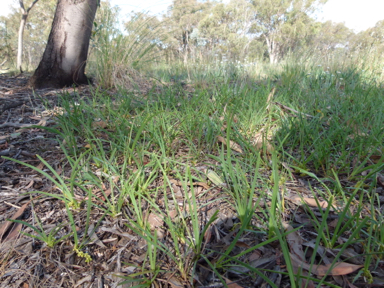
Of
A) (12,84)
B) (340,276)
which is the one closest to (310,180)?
(340,276)

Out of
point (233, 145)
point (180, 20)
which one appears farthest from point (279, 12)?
point (233, 145)

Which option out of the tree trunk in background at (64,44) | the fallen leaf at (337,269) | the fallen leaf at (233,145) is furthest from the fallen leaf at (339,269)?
the tree trunk in background at (64,44)

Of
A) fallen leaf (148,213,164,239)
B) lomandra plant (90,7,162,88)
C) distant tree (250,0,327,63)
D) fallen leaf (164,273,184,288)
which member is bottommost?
fallen leaf (164,273,184,288)

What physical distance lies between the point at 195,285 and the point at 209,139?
37.2 inches

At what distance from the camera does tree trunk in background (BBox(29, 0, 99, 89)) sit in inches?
115

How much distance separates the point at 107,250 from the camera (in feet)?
3.01

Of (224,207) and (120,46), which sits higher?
(120,46)

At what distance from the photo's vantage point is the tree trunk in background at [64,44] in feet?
9.57

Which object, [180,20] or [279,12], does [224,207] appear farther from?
[279,12]

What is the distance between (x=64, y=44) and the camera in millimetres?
2949

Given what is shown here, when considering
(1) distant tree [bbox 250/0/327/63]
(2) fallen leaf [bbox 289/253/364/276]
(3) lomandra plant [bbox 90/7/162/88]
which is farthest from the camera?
(1) distant tree [bbox 250/0/327/63]

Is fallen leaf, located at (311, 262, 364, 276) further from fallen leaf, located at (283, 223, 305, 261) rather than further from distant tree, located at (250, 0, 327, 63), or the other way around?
distant tree, located at (250, 0, 327, 63)

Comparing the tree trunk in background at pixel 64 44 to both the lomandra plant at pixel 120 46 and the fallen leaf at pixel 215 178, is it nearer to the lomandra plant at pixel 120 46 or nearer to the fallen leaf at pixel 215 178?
the lomandra plant at pixel 120 46

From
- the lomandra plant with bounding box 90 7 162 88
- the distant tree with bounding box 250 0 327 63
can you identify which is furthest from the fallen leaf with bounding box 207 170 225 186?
the distant tree with bounding box 250 0 327 63
